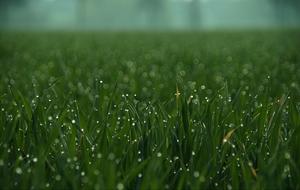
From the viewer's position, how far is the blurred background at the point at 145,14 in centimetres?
6531

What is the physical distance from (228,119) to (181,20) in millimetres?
101368

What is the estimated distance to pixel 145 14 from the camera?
251 ft

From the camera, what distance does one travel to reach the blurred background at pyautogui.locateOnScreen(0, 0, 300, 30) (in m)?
65.3

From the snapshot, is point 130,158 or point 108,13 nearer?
point 130,158

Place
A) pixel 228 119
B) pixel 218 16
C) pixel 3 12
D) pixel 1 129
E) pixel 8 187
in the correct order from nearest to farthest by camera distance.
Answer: pixel 8 187 → pixel 1 129 → pixel 228 119 → pixel 3 12 → pixel 218 16

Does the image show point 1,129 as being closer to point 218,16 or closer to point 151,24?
point 151,24

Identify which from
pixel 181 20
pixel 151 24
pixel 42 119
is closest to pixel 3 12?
pixel 151 24

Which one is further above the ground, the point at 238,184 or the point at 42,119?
the point at 42,119

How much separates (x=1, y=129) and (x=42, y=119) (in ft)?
0.58

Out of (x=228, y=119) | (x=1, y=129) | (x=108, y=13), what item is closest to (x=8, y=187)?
(x=1, y=129)

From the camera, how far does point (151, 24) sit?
248 ft

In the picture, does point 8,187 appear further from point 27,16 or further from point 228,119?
point 27,16

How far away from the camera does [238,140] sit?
186 centimetres

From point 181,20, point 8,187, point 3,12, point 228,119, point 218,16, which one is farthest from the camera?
point 218,16
